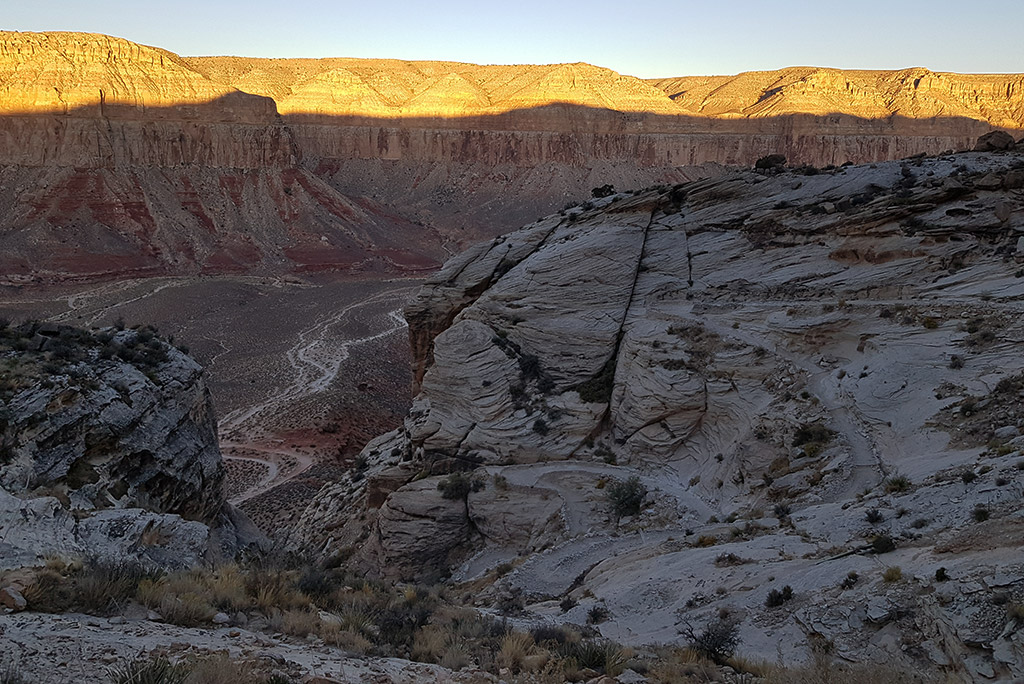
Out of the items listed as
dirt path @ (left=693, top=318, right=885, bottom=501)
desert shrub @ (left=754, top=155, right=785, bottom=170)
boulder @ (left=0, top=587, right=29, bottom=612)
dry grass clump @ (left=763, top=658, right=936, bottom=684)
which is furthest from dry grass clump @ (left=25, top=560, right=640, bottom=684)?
desert shrub @ (left=754, top=155, right=785, bottom=170)

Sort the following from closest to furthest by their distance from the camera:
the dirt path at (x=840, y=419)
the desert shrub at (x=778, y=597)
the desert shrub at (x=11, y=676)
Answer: the desert shrub at (x=11, y=676), the desert shrub at (x=778, y=597), the dirt path at (x=840, y=419)

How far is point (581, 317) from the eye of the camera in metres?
19.1

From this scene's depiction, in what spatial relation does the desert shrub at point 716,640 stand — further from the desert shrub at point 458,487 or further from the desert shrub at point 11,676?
the desert shrub at point 458,487

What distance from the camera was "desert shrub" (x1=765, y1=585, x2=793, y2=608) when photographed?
8352 millimetres

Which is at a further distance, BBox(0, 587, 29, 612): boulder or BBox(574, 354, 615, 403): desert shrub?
BBox(574, 354, 615, 403): desert shrub

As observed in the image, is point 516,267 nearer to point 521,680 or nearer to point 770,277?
point 770,277

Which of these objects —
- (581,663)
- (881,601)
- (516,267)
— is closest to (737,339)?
(516,267)

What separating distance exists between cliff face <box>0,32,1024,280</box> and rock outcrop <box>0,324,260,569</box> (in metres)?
51.7

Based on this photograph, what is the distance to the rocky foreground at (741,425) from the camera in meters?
8.25

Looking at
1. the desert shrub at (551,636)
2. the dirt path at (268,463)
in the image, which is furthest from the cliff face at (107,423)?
the desert shrub at (551,636)

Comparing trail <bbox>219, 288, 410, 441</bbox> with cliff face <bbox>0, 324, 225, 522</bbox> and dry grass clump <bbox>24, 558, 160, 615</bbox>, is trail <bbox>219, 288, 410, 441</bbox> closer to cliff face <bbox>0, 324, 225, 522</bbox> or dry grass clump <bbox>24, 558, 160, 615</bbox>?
cliff face <bbox>0, 324, 225, 522</bbox>

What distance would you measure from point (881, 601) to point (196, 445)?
14145 mm

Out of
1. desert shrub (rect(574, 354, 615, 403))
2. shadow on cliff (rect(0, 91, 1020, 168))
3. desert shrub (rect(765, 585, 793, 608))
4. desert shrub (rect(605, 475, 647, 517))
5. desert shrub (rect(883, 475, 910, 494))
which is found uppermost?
shadow on cliff (rect(0, 91, 1020, 168))

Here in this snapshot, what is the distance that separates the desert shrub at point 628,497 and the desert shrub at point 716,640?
5.61 m
